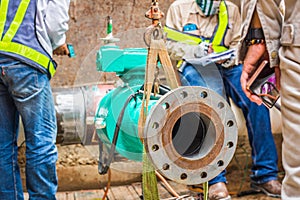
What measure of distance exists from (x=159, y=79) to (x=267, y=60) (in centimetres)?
41

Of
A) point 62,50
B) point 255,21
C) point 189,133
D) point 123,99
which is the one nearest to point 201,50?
point 62,50

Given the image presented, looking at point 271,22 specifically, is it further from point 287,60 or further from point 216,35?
point 216,35

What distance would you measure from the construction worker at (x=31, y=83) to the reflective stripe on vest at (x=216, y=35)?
3.09 feet

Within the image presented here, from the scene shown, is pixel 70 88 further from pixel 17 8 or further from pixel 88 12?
pixel 17 8

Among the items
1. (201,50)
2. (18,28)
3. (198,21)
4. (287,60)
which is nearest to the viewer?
(287,60)

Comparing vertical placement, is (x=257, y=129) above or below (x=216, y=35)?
below

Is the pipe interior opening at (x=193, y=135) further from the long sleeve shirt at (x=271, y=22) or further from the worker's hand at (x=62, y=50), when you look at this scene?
the worker's hand at (x=62, y=50)

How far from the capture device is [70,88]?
3.70m

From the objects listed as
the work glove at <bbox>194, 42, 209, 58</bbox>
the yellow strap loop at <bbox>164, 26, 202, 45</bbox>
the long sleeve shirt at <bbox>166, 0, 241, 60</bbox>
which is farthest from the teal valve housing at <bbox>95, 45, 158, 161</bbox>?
the long sleeve shirt at <bbox>166, 0, 241, 60</bbox>

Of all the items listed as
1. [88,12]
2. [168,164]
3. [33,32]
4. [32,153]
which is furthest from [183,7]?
[168,164]

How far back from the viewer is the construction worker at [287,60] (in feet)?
5.46

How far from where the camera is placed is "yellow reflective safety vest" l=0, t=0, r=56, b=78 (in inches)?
97.7

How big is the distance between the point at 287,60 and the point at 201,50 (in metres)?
1.49

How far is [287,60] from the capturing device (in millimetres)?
1707
